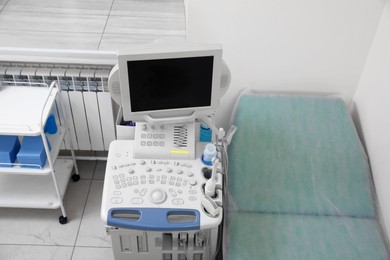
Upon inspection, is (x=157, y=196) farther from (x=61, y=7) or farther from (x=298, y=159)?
(x=61, y=7)

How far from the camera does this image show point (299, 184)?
2.13m

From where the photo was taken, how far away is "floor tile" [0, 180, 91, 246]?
2.38 meters

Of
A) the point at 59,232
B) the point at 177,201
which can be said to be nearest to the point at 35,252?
the point at 59,232

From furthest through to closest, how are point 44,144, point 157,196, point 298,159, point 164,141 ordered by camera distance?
point 298,159 < point 44,144 < point 164,141 < point 157,196

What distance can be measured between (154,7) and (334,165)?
1.35 m

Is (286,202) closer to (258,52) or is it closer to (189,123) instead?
(189,123)

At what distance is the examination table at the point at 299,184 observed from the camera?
1919mm

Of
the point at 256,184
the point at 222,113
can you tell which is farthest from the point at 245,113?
the point at 256,184

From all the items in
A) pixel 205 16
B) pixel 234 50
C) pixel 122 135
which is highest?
pixel 205 16

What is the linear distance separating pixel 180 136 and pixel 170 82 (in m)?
0.33

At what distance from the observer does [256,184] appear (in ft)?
6.95

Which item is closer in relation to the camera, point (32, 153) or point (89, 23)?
point (32, 153)

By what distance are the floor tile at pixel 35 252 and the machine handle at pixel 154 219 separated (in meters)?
0.75

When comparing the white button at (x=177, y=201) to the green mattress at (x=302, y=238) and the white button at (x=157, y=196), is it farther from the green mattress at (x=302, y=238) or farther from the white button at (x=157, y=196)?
the green mattress at (x=302, y=238)
